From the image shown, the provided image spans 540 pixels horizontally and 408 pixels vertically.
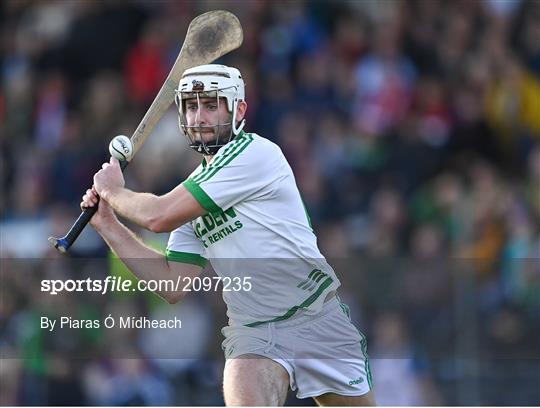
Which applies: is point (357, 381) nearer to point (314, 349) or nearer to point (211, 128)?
point (314, 349)

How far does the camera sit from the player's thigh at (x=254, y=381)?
5.60 metres

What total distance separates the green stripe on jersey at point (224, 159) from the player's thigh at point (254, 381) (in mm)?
742

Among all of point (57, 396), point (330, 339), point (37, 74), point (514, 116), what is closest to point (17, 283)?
point (57, 396)

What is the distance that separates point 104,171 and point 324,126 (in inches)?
181

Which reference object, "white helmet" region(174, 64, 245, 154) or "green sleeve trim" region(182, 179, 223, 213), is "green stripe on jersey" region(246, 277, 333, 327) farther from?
"white helmet" region(174, 64, 245, 154)

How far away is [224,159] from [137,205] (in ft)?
1.31

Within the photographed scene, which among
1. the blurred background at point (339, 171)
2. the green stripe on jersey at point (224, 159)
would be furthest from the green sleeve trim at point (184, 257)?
the blurred background at point (339, 171)

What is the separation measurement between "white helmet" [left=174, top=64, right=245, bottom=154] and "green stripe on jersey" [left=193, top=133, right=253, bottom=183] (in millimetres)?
56

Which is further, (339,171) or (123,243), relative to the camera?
(339,171)

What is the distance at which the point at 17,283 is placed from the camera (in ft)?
28.4

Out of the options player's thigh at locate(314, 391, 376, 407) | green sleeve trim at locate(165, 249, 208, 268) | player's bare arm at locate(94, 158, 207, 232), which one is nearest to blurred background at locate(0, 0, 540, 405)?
green sleeve trim at locate(165, 249, 208, 268)

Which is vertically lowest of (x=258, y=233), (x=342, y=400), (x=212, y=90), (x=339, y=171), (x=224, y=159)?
(x=342, y=400)

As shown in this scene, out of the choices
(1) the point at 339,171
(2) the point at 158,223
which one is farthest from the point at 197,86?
(1) the point at 339,171

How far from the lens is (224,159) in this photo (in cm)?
578
